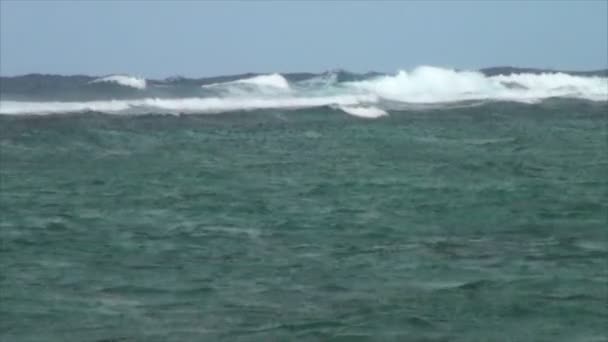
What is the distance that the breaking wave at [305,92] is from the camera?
42.1 meters

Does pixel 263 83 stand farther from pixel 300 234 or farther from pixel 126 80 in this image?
pixel 300 234

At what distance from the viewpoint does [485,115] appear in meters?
41.2

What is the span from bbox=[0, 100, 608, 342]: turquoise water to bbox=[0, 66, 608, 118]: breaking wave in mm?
16046

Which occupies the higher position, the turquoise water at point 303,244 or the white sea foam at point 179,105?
the white sea foam at point 179,105

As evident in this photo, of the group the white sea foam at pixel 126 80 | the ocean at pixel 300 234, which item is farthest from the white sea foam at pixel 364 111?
the white sea foam at pixel 126 80

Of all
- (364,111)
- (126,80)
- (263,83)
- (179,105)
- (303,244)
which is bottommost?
(303,244)

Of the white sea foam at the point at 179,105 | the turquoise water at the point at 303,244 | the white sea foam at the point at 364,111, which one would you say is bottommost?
the turquoise water at the point at 303,244

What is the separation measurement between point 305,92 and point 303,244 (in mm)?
42227

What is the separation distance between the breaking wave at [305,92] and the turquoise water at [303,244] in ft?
52.6

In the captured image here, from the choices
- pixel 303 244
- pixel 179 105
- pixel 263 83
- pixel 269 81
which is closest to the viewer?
pixel 303 244

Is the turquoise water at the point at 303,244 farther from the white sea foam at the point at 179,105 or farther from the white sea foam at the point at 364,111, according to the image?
the white sea foam at the point at 364,111

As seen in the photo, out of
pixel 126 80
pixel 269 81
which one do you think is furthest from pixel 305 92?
pixel 126 80

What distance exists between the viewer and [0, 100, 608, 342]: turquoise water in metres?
8.84

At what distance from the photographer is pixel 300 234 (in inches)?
515
